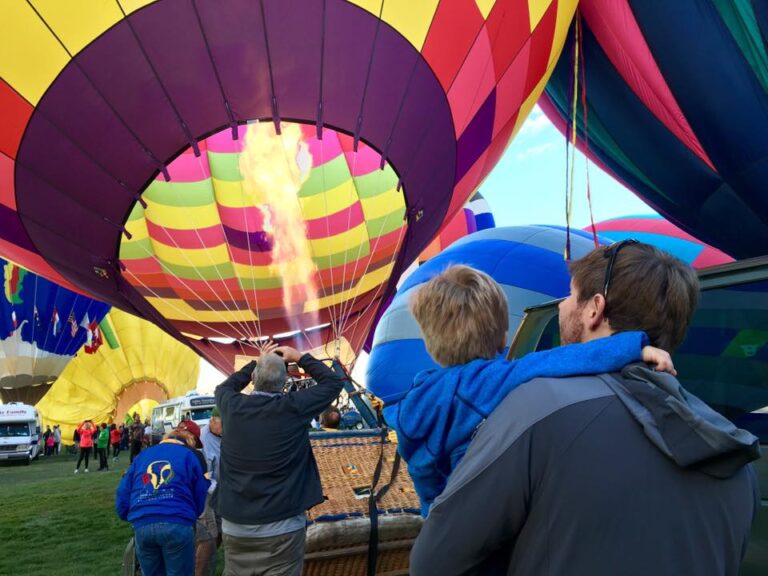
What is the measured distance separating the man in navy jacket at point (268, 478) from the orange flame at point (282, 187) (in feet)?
15.9

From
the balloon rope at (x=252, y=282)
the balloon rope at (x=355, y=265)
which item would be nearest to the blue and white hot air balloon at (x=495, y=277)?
the balloon rope at (x=355, y=265)

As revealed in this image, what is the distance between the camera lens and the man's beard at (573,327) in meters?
1.17

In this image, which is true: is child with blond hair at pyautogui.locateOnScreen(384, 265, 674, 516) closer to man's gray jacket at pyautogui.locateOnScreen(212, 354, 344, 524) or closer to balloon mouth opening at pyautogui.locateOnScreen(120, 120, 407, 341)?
man's gray jacket at pyautogui.locateOnScreen(212, 354, 344, 524)

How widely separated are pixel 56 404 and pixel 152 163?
77.6ft

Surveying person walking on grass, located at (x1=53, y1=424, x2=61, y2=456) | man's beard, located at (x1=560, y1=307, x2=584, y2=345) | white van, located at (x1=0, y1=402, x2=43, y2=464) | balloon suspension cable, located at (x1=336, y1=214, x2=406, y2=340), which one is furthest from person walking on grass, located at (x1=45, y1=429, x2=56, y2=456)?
man's beard, located at (x1=560, y1=307, x2=584, y2=345)

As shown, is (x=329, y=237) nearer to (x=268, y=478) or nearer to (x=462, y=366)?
(x=268, y=478)

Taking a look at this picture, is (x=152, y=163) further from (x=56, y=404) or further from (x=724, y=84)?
(x=56, y=404)

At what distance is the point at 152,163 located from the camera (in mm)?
5715

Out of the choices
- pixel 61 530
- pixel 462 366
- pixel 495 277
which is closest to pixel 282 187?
pixel 495 277

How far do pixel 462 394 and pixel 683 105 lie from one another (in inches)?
193

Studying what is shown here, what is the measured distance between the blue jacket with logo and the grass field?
6.21ft

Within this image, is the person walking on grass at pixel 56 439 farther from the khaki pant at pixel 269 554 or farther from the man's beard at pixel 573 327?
the man's beard at pixel 573 327

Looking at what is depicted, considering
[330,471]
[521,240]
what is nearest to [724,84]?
[521,240]

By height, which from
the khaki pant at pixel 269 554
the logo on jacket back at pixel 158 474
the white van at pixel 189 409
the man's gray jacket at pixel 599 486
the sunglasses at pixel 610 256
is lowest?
the khaki pant at pixel 269 554
